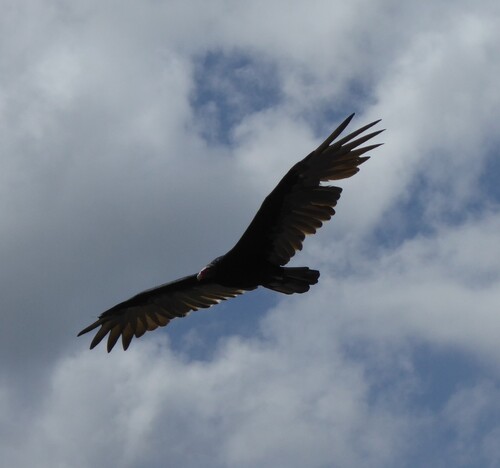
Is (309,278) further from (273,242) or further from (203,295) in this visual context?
(203,295)

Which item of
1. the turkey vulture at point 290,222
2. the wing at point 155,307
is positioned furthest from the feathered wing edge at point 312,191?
the wing at point 155,307

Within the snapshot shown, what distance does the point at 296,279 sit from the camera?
16281mm

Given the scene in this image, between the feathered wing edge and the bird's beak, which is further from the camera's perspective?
the bird's beak

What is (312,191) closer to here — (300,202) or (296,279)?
(300,202)

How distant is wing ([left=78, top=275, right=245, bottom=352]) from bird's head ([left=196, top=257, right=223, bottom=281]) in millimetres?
1403

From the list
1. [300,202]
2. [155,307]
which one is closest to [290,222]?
[300,202]

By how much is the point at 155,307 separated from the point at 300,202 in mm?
4176

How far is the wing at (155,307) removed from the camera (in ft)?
61.7

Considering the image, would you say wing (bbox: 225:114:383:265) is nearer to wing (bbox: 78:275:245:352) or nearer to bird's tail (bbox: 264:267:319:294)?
bird's tail (bbox: 264:267:319:294)

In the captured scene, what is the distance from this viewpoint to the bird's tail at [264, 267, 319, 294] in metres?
16.2

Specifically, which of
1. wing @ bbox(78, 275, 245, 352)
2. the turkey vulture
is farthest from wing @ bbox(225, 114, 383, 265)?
wing @ bbox(78, 275, 245, 352)

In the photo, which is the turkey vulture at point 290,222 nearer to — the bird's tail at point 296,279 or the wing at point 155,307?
the bird's tail at point 296,279

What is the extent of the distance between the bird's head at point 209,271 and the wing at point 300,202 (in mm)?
339

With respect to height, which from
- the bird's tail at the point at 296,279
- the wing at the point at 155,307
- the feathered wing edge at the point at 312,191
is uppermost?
the wing at the point at 155,307
